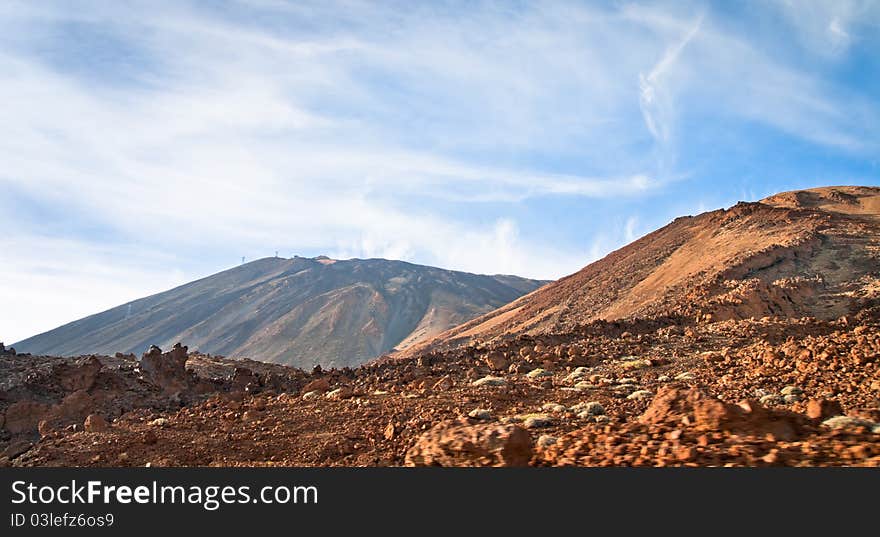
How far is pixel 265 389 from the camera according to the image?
47.5ft

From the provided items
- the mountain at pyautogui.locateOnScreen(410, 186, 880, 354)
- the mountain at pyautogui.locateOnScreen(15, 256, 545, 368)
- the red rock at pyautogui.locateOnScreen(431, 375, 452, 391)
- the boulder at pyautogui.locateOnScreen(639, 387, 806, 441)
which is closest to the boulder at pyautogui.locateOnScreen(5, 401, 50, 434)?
the red rock at pyautogui.locateOnScreen(431, 375, 452, 391)

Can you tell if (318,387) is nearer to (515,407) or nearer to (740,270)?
(515,407)

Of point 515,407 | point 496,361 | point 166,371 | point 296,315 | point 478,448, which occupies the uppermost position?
point 296,315

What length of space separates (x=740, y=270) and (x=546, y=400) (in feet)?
59.8

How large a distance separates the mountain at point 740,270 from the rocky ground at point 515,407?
3138 mm

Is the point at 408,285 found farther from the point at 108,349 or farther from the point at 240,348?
the point at 108,349

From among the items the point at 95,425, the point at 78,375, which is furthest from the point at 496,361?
the point at 78,375

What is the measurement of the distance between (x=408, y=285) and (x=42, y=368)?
98.1m

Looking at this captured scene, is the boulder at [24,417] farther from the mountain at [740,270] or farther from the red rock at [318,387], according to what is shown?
the mountain at [740,270]

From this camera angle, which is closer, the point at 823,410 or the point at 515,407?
the point at 823,410

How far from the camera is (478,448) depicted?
17.5 ft

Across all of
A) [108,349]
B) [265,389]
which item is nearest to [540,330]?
[265,389]

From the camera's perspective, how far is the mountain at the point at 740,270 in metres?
19.4

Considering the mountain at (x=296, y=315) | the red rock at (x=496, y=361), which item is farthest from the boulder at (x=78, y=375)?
the mountain at (x=296, y=315)
